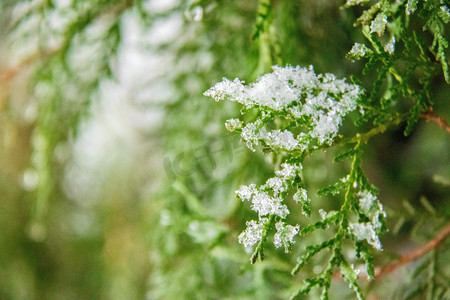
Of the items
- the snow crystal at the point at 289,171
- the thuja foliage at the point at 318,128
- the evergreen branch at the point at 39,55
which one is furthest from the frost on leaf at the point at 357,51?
the evergreen branch at the point at 39,55

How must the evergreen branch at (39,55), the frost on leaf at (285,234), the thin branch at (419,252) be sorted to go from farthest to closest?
the evergreen branch at (39,55), the thin branch at (419,252), the frost on leaf at (285,234)

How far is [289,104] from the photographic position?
2.39 ft

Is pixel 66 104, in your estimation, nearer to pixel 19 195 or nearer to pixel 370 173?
pixel 19 195

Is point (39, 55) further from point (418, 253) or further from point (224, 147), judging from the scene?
point (418, 253)

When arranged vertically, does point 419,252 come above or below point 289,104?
below

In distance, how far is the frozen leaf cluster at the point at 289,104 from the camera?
0.71 meters

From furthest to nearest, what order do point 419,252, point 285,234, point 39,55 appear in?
point 39,55 < point 419,252 < point 285,234

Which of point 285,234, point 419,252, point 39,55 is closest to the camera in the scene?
point 285,234

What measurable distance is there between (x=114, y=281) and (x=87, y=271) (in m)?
0.41

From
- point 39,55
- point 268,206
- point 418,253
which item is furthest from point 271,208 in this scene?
point 39,55

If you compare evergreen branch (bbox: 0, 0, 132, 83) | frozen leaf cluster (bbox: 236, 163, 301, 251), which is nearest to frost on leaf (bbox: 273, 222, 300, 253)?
frozen leaf cluster (bbox: 236, 163, 301, 251)

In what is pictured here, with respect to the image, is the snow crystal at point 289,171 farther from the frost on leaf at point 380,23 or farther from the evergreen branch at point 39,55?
the evergreen branch at point 39,55

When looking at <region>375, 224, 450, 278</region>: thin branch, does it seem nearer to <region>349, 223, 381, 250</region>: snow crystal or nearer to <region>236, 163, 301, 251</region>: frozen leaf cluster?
<region>349, 223, 381, 250</region>: snow crystal

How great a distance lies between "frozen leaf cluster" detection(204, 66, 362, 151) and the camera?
0.71m
